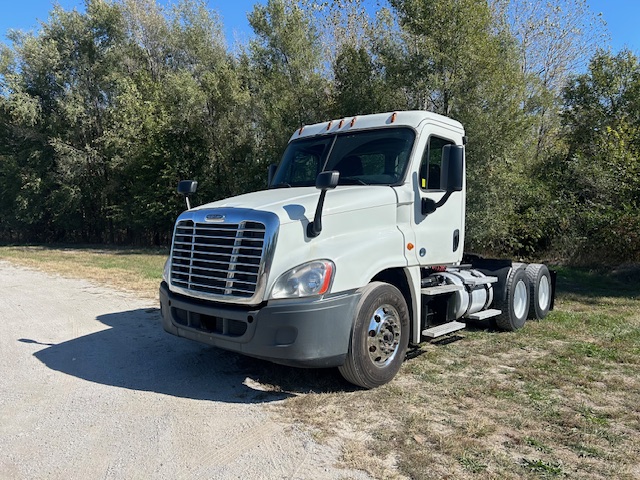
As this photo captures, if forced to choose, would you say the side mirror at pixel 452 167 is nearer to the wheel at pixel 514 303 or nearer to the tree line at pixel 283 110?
the wheel at pixel 514 303

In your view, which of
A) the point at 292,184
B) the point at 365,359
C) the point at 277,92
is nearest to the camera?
the point at 365,359

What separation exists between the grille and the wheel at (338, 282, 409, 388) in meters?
1.03

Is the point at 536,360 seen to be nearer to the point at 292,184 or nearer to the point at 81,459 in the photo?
the point at 292,184

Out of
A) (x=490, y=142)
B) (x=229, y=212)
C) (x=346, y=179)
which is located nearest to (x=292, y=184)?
(x=346, y=179)

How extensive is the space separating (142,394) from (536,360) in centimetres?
442

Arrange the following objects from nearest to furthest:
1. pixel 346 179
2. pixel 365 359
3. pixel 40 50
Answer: pixel 365 359, pixel 346 179, pixel 40 50

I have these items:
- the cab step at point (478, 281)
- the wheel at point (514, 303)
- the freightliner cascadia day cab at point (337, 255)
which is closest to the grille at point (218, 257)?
the freightliner cascadia day cab at point (337, 255)

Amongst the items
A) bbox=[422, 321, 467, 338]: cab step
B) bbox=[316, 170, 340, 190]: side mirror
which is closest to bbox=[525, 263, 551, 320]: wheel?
bbox=[422, 321, 467, 338]: cab step

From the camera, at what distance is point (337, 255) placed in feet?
14.4

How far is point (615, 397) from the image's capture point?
468 cm

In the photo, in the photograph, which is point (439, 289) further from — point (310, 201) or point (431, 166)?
point (310, 201)

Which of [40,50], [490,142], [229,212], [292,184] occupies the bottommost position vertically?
[229,212]

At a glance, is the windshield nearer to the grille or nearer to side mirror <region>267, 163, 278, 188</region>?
side mirror <region>267, 163, 278, 188</region>

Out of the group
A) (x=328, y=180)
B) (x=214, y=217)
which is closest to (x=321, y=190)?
(x=328, y=180)
